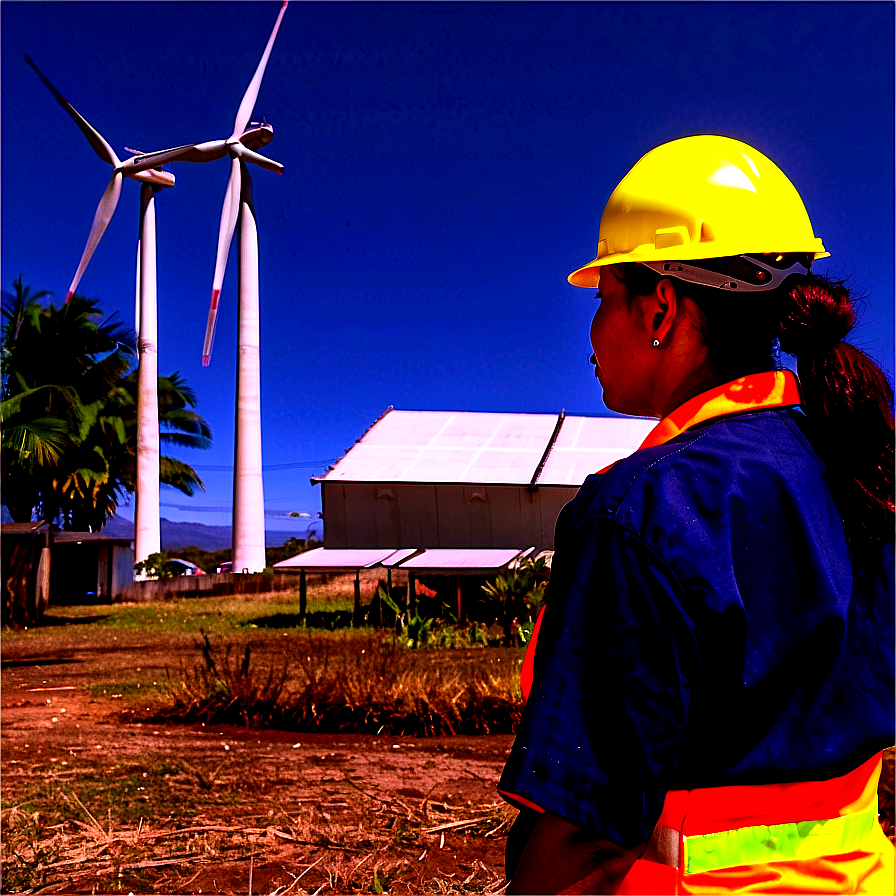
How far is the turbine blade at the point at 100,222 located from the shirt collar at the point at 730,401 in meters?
31.9

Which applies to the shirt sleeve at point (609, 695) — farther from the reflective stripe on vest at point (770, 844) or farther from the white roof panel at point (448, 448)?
the white roof panel at point (448, 448)

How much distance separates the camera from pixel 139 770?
6.88 meters

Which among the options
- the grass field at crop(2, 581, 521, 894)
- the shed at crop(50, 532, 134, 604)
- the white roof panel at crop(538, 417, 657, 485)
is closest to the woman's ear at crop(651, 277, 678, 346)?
the grass field at crop(2, 581, 521, 894)

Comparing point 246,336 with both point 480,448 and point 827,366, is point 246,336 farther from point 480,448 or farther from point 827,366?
point 827,366

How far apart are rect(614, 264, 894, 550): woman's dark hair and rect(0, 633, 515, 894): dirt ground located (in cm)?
364

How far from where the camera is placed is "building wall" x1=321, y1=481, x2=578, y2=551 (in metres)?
26.6

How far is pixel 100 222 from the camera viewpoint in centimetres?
3027

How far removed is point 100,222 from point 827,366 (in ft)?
106

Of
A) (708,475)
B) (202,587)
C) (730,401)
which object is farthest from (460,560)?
(708,475)

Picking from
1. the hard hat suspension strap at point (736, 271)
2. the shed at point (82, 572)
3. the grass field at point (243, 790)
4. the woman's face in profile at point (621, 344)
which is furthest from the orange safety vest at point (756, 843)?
the shed at point (82, 572)

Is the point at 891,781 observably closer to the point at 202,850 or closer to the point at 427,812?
the point at 427,812

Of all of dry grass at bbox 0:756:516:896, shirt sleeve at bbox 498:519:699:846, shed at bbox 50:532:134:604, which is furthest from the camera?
shed at bbox 50:532:134:604

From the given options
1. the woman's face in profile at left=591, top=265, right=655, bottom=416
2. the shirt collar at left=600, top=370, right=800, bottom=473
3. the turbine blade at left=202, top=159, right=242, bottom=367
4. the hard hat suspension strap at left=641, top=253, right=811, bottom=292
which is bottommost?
the shirt collar at left=600, top=370, right=800, bottom=473

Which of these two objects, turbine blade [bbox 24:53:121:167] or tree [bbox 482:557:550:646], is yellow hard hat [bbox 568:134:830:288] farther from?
turbine blade [bbox 24:53:121:167]
